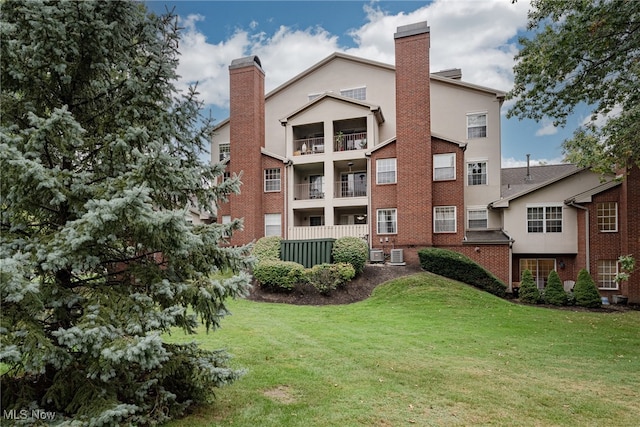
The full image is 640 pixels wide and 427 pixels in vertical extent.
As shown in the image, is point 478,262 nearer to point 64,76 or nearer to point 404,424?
point 404,424

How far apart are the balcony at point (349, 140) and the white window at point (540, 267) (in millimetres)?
11397

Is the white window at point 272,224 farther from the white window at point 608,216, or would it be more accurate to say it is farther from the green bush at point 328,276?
the white window at point 608,216

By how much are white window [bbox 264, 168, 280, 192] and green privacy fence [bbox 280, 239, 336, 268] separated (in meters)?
5.24

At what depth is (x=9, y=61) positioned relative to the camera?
13.6ft

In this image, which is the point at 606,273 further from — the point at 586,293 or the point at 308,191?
the point at 308,191

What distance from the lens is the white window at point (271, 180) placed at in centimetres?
2303

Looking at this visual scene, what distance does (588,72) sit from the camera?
11602 millimetres

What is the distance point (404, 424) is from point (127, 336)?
3.32 metres

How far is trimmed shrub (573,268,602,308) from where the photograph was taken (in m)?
A: 15.7

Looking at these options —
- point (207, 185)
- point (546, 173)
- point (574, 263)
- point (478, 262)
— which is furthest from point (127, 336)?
point (546, 173)

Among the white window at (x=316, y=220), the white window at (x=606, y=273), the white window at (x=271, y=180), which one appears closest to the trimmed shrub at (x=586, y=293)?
the white window at (x=606, y=273)

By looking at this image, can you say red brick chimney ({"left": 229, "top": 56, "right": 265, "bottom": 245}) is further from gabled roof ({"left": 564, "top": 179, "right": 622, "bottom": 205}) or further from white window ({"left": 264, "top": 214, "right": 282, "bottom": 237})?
gabled roof ({"left": 564, "top": 179, "right": 622, "bottom": 205})
